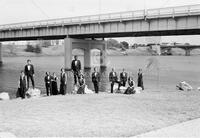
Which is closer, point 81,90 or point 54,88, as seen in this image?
point 81,90

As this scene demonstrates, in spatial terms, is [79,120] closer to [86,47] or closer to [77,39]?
[77,39]

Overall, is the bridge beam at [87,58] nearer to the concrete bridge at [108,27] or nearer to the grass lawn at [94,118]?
the concrete bridge at [108,27]

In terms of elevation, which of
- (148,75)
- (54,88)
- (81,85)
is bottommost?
(148,75)

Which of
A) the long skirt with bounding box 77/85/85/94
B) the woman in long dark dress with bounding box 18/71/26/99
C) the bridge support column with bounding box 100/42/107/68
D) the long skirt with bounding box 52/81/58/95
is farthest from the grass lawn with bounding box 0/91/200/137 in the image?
the bridge support column with bounding box 100/42/107/68

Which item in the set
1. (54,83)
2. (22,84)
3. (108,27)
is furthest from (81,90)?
(108,27)

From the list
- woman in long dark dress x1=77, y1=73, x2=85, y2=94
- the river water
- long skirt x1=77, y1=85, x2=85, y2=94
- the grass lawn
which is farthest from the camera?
the river water

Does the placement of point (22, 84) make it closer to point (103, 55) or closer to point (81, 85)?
point (81, 85)

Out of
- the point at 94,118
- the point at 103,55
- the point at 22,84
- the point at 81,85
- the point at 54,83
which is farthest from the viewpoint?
the point at 103,55

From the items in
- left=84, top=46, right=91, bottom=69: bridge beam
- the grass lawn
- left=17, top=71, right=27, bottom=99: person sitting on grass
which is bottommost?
the grass lawn

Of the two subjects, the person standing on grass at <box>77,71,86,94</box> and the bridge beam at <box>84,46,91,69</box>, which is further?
the bridge beam at <box>84,46,91,69</box>

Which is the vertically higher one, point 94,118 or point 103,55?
point 103,55

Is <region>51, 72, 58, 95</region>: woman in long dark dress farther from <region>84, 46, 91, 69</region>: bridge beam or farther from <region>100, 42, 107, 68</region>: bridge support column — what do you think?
<region>100, 42, 107, 68</region>: bridge support column

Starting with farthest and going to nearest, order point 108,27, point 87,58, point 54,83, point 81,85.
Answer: point 87,58 < point 108,27 < point 54,83 < point 81,85

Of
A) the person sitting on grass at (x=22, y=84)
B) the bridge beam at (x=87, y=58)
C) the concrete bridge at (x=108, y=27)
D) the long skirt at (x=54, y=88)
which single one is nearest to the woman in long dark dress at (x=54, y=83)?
the long skirt at (x=54, y=88)
